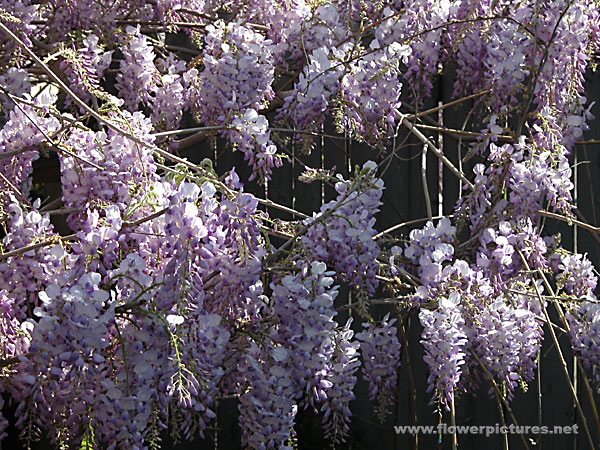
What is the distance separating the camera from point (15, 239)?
168 centimetres

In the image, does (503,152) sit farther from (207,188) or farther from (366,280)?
(207,188)

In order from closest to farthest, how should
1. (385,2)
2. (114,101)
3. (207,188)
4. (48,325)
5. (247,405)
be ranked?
(48,325), (207,188), (247,405), (114,101), (385,2)

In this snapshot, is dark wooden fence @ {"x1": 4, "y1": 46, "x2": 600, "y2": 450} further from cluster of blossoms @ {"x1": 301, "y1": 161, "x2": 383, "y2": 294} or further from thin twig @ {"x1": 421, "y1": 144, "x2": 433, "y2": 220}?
cluster of blossoms @ {"x1": 301, "y1": 161, "x2": 383, "y2": 294}

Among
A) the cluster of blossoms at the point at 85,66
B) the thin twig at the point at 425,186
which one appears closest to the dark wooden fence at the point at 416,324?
the thin twig at the point at 425,186

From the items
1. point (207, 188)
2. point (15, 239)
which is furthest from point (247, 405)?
point (15, 239)

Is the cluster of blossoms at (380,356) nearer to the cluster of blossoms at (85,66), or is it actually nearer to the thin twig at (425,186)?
the thin twig at (425,186)

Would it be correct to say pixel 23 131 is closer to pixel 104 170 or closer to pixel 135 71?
pixel 104 170

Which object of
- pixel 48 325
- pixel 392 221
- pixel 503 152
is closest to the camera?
pixel 48 325

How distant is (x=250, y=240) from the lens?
1.56 meters

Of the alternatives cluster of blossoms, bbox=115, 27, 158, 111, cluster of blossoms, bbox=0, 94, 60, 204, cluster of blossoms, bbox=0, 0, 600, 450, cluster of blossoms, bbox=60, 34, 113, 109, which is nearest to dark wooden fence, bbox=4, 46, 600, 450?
cluster of blossoms, bbox=0, 0, 600, 450

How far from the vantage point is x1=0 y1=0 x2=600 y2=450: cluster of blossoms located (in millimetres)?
1449

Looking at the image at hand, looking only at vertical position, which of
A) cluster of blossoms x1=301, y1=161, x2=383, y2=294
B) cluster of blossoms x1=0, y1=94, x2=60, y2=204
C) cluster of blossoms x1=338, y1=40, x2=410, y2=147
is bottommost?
cluster of blossoms x1=301, y1=161, x2=383, y2=294

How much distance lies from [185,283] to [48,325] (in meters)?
0.23

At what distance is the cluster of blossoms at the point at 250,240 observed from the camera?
1.45 m
